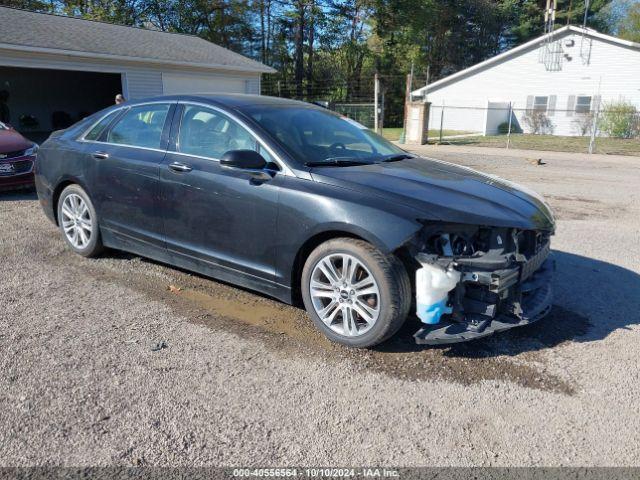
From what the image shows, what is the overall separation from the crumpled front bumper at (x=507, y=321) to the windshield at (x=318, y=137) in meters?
1.47

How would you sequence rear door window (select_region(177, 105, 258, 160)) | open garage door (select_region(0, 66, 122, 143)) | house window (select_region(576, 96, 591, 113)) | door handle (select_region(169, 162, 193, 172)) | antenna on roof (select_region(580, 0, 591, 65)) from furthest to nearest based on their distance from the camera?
house window (select_region(576, 96, 591, 113)) < antenna on roof (select_region(580, 0, 591, 65)) < open garage door (select_region(0, 66, 122, 143)) < door handle (select_region(169, 162, 193, 172)) < rear door window (select_region(177, 105, 258, 160))

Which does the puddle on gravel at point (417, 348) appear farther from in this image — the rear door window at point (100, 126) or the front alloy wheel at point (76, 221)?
the rear door window at point (100, 126)

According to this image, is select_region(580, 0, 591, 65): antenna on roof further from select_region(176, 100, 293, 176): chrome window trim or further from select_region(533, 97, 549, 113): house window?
select_region(176, 100, 293, 176): chrome window trim

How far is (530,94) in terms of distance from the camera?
3278 cm

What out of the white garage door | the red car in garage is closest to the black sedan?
the red car in garage

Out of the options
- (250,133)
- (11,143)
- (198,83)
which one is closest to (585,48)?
(198,83)

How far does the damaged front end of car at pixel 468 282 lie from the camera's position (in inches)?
130

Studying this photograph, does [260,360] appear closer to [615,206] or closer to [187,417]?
[187,417]

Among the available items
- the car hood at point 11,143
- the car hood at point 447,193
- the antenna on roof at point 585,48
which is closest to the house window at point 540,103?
the antenna on roof at point 585,48

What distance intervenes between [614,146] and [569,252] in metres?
19.7

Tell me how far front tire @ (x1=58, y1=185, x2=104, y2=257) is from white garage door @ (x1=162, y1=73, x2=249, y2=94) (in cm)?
1506

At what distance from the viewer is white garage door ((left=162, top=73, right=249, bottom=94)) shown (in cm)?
1988

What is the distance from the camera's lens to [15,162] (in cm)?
886

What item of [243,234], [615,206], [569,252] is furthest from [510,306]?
[615,206]
